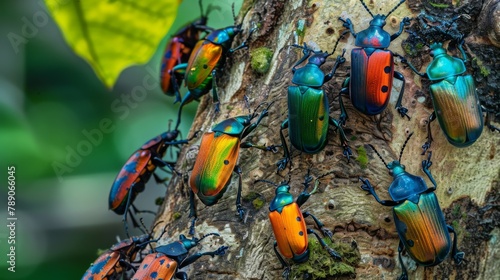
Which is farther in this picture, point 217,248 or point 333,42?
point 333,42

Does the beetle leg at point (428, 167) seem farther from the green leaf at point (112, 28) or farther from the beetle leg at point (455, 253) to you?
the green leaf at point (112, 28)

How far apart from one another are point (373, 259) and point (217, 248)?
77cm

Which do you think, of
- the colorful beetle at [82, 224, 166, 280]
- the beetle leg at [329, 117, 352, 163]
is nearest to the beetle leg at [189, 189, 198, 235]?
the colorful beetle at [82, 224, 166, 280]

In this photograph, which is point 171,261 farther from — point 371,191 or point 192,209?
point 371,191

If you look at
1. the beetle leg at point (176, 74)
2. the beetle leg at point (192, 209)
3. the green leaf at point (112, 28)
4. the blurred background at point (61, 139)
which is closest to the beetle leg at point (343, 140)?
the beetle leg at point (192, 209)

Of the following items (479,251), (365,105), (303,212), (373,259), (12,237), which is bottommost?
(12,237)

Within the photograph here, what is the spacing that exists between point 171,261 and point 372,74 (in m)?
1.38

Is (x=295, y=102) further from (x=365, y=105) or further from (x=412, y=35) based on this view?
(x=412, y=35)

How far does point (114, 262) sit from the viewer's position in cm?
390

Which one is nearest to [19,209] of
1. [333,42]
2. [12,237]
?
[12,237]

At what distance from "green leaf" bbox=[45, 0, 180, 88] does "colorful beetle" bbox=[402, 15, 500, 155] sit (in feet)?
4.68

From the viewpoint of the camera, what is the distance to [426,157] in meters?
3.23

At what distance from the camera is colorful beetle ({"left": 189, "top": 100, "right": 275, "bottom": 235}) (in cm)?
332

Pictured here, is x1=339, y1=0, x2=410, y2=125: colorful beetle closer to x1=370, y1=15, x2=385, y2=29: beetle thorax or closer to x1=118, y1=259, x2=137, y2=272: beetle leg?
x1=370, y1=15, x2=385, y2=29: beetle thorax
